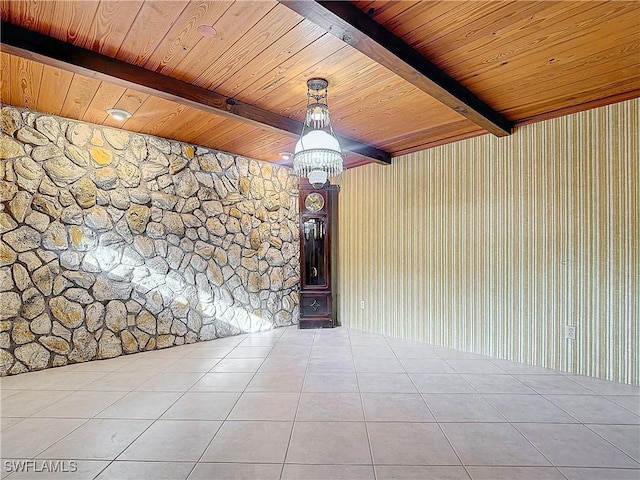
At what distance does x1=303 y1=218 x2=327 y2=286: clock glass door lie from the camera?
4929 mm

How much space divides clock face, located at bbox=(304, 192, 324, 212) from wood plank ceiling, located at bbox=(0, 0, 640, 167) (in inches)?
66.4

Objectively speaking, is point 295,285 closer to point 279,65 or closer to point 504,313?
point 504,313

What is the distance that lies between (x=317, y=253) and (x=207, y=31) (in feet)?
11.3

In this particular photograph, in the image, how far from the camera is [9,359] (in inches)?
113

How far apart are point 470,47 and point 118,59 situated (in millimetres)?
2277

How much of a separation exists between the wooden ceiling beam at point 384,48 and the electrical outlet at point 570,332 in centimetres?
205

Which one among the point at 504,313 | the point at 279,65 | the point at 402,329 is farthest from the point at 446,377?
the point at 279,65

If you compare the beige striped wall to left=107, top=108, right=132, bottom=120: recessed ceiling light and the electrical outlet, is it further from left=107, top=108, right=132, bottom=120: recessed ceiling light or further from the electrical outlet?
left=107, top=108, right=132, bottom=120: recessed ceiling light

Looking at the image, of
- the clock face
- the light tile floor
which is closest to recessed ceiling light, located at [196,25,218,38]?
the light tile floor

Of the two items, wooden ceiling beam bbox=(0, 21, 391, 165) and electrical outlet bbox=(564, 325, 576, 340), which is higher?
wooden ceiling beam bbox=(0, 21, 391, 165)

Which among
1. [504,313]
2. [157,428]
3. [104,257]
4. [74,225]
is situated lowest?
[157,428]

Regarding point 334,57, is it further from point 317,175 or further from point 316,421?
point 316,421

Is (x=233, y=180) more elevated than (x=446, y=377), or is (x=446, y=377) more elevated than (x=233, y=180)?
(x=233, y=180)

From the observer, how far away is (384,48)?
189 cm
